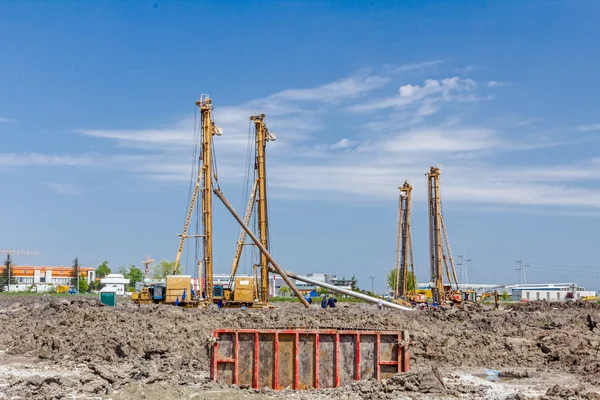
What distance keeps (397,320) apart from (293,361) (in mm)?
15960

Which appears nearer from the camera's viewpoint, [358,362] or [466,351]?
[358,362]

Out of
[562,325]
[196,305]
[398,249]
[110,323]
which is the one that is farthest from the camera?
[398,249]

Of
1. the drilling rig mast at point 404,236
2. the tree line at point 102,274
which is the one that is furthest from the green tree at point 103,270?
the drilling rig mast at point 404,236

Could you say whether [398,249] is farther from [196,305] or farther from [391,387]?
[391,387]

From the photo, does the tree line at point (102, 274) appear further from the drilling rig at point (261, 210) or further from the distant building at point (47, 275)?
the drilling rig at point (261, 210)

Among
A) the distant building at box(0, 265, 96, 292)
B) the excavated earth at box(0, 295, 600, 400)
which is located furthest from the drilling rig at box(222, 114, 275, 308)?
the distant building at box(0, 265, 96, 292)

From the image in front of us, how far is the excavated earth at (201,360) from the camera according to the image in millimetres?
15859

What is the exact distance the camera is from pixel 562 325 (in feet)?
114

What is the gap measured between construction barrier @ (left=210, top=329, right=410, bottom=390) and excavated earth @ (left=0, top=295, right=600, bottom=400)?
15.2 inches

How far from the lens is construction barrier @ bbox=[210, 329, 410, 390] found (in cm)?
1641

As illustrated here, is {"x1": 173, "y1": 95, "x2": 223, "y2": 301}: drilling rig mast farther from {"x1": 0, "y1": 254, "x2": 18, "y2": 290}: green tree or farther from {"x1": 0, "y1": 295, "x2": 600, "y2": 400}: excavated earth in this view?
{"x1": 0, "y1": 254, "x2": 18, "y2": 290}: green tree

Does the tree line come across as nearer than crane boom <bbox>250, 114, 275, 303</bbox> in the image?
No

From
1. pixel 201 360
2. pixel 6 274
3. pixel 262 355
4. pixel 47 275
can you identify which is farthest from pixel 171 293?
pixel 47 275

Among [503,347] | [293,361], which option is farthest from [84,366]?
[503,347]
